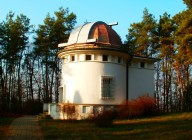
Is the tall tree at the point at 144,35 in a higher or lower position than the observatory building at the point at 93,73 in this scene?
higher

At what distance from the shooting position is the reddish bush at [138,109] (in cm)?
2177

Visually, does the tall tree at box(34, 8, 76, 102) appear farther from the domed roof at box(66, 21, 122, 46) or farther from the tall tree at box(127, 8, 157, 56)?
the domed roof at box(66, 21, 122, 46)

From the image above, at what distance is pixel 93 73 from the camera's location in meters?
23.3

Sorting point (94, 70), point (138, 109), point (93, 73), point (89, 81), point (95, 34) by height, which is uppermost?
point (95, 34)

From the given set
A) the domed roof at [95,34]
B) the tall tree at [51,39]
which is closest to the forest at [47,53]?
the tall tree at [51,39]

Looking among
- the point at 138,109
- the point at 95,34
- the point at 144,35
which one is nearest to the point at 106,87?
the point at 138,109

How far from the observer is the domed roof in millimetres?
24234

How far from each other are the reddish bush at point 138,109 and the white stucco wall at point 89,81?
184 cm

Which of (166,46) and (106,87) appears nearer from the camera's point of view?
(106,87)

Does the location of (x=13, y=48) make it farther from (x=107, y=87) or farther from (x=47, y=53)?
(x=107, y=87)

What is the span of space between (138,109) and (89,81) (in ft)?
13.3

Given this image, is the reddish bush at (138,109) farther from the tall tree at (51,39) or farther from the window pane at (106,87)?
the tall tree at (51,39)

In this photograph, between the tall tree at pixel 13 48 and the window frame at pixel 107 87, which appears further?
the tall tree at pixel 13 48

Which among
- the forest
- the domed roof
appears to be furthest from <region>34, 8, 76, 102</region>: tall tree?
the domed roof
